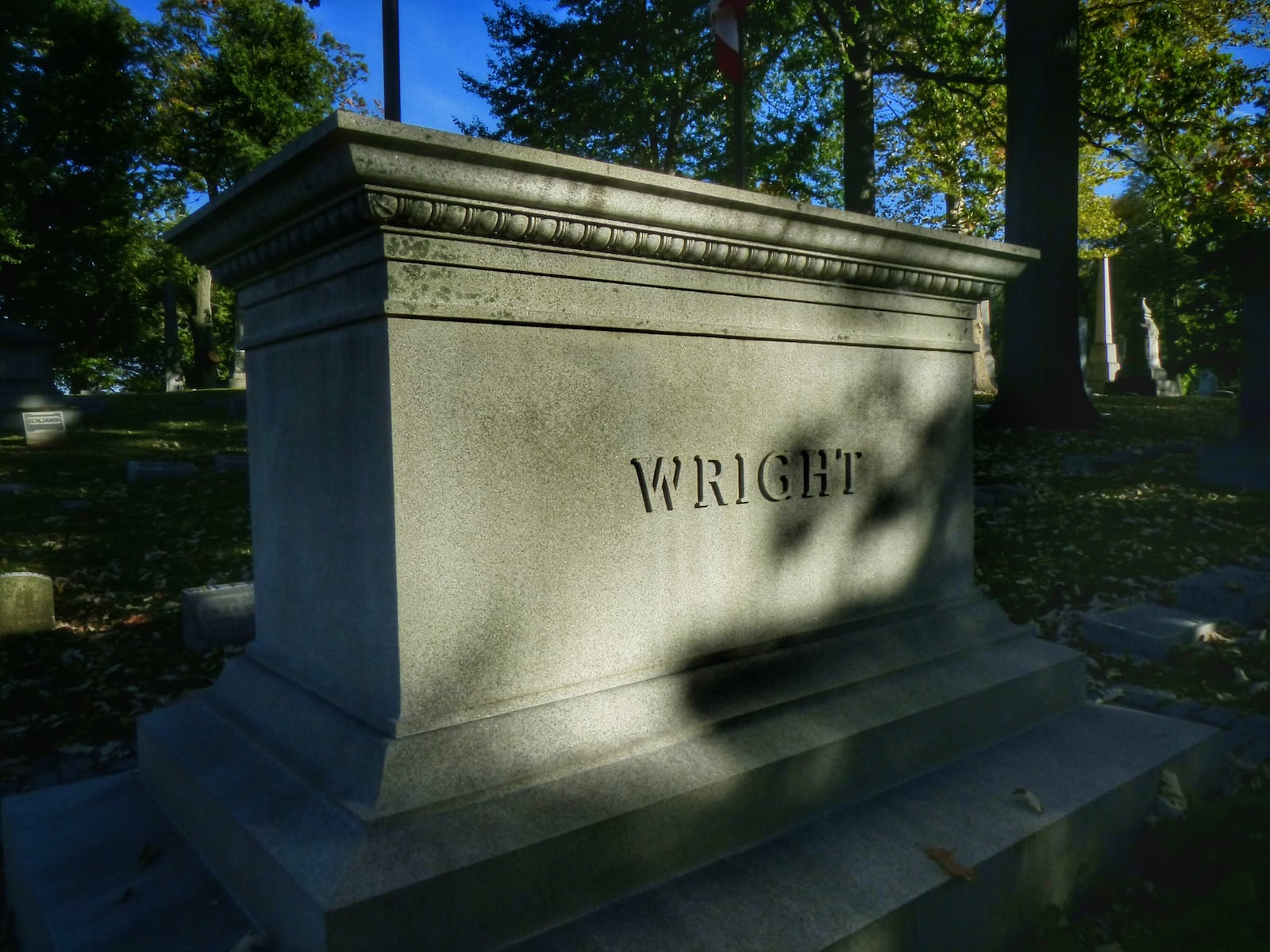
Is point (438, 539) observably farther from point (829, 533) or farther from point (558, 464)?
point (829, 533)

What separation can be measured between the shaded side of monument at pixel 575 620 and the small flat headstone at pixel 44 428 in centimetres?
1368

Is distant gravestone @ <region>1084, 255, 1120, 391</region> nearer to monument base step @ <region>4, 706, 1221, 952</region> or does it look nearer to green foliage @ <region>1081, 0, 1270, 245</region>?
green foliage @ <region>1081, 0, 1270, 245</region>

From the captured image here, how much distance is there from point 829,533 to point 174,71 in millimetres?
37663

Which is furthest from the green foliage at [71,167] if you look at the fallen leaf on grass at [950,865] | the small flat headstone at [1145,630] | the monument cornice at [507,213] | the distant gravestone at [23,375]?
the fallen leaf on grass at [950,865]

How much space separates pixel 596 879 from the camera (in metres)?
2.14

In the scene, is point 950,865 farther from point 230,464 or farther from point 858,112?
point 858,112

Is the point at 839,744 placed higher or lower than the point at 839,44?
lower

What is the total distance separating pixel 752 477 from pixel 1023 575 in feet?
15.3

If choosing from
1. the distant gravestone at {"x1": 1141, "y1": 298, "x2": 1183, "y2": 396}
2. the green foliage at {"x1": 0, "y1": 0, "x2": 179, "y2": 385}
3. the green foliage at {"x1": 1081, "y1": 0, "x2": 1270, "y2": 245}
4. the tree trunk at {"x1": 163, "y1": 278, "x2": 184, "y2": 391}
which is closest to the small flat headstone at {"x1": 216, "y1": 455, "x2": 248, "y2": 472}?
the green foliage at {"x1": 1081, "y1": 0, "x2": 1270, "y2": 245}

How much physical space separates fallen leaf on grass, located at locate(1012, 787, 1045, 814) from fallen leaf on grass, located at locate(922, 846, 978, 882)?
17.1 inches

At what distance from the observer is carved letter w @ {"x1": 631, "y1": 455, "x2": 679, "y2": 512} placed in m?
2.57

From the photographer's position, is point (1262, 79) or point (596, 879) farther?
point (1262, 79)

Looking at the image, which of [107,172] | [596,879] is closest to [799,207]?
[596,879]

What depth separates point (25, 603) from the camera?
5688 millimetres
